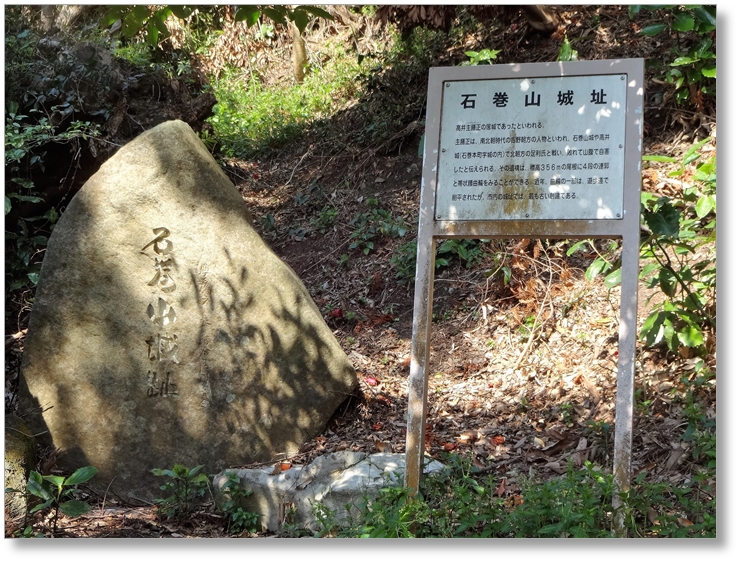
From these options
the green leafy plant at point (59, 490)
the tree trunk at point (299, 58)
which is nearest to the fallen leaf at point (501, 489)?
the green leafy plant at point (59, 490)

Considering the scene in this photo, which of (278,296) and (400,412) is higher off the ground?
(278,296)

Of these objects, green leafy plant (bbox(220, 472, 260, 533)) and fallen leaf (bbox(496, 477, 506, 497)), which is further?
green leafy plant (bbox(220, 472, 260, 533))

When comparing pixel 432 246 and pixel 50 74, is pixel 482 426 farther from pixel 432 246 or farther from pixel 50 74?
pixel 50 74

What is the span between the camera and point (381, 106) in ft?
28.9

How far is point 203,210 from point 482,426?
220cm

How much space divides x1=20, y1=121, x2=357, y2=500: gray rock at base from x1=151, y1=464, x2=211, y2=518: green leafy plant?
0.21m

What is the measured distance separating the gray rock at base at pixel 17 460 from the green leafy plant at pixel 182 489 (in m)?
0.64

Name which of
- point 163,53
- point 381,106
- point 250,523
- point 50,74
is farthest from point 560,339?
point 163,53

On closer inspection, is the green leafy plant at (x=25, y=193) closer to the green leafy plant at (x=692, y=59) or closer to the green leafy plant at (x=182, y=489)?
the green leafy plant at (x=182, y=489)

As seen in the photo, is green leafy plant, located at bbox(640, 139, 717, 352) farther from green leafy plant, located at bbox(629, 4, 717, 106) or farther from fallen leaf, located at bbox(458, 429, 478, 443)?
fallen leaf, located at bbox(458, 429, 478, 443)

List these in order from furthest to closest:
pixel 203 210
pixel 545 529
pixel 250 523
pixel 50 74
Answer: pixel 50 74
pixel 203 210
pixel 250 523
pixel 545 529

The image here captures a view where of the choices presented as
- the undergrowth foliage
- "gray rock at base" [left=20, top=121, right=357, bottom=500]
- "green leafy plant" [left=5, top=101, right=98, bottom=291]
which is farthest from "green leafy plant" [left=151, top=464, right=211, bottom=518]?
"green leafy plant" [left=5, top=101, right=98, bottom=291]

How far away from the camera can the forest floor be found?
4.27 m

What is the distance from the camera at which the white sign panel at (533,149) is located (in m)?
3.34
